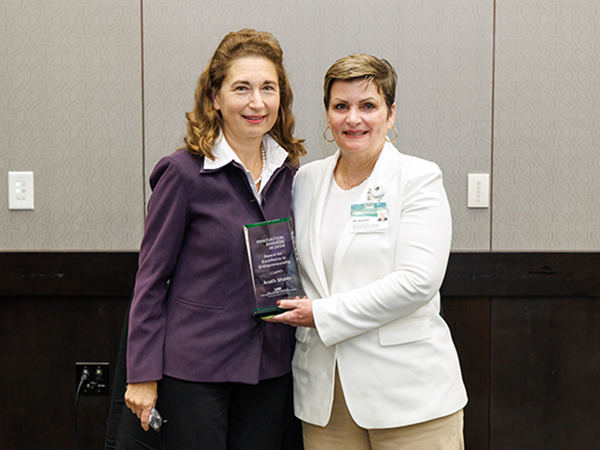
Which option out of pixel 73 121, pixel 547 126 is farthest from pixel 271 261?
pixel 547 126

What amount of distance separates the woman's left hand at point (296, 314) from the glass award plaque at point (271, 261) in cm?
2

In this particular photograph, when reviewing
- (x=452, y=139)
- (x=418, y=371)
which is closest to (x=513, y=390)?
(x=418, y=371)

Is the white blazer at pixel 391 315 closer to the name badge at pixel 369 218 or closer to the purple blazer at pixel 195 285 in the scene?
the name badge at pixel 369 218

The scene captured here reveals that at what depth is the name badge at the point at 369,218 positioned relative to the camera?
1.48 metres

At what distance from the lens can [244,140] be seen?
1.58m

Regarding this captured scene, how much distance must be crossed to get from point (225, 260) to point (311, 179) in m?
0.43

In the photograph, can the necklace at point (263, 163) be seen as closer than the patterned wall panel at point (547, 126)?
Yes

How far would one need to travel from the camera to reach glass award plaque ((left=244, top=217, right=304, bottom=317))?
1.46 m

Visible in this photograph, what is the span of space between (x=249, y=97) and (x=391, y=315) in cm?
77

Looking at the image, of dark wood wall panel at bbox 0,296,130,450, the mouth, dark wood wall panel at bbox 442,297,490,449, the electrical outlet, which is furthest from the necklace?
the electrical outlet

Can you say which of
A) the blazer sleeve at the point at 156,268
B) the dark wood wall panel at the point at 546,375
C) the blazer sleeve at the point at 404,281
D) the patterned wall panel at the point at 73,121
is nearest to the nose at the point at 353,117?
the blazer sleeve at the point at 404,281

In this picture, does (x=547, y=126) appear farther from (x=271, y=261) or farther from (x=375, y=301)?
(x=271, y=261)

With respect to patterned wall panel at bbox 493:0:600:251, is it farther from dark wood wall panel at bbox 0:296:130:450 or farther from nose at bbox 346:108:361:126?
dark wood wall panel at bbox 0:296:130:450

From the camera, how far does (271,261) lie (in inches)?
58.2
